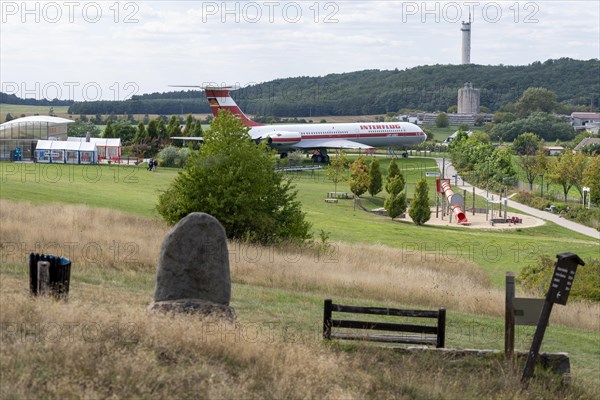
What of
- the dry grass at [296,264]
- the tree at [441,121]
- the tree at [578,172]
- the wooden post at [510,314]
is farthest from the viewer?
the tree at [441,121]

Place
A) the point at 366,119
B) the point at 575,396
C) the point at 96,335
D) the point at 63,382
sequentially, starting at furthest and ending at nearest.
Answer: the point at 366,119
the point at 575,396
the point at 96,335
the point at 63,382

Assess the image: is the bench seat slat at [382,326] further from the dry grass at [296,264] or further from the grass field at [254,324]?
the dry grass at [296,264]

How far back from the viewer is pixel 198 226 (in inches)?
513

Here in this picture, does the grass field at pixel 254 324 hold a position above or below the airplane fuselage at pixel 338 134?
below

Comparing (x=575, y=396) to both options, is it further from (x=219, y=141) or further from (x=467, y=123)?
(x=467, y=123)

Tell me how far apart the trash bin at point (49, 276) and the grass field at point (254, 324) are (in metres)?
0.33

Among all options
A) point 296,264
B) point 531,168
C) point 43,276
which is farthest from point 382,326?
point 531,168

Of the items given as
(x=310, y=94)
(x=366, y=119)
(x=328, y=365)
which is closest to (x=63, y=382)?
(x=328, y=365)

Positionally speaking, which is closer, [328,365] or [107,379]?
[107,379]

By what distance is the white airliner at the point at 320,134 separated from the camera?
8712 cm

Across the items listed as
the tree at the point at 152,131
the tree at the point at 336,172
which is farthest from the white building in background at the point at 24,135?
the tree at the point at 336,172

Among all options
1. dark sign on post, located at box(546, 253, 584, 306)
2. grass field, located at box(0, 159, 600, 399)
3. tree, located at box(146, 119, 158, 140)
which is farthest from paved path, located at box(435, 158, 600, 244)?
dark sign on post, located at box(546, 253, 584, 306)

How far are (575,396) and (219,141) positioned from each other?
19747 mm

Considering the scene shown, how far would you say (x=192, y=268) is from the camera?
515 inches
